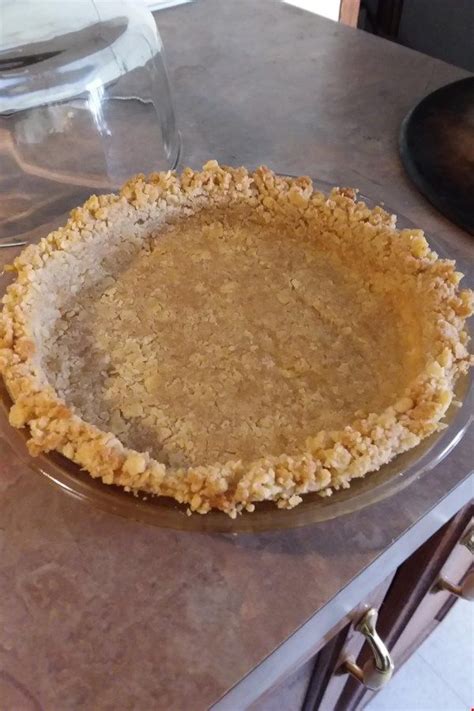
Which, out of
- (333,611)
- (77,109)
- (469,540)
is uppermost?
(77,109)

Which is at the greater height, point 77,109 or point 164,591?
point 77,109

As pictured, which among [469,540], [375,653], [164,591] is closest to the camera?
[164,591]

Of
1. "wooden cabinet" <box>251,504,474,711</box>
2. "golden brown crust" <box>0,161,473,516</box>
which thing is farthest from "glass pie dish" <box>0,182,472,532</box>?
"wooden cabinet" <box>251,504,474,711</box>

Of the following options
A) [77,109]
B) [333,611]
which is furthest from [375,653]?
[77,109]

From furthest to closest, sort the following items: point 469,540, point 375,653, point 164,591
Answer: point 469,540, point 375,653, point 164,591

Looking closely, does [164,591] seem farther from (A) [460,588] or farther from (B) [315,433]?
(A) [460,588]

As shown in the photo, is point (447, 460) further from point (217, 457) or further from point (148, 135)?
point (148, 135)
